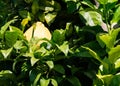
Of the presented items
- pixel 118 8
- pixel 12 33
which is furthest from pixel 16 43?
pixel 118 8

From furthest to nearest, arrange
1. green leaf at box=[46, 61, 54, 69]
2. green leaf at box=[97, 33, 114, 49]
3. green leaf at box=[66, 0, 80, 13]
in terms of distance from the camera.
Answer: green leaf at box=[66, 0, 80, 13] → green leaf at box=[46, 61, 54, 69] → green leaf at box=[97, 33, 114, 49]

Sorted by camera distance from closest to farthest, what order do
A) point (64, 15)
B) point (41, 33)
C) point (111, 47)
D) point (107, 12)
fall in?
point (111, 47)
point (107, 12)
point (41, 33)
point (64, 15)

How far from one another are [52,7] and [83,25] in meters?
0.26

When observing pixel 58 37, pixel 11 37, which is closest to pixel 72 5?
pixel 58 37

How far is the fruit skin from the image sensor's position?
7.04ft

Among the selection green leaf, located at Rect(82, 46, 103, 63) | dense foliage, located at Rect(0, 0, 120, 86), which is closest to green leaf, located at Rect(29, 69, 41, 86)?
dense foliage, located at Rect(0, 0, 120, 86)

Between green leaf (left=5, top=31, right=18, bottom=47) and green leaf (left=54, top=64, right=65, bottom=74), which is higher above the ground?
green leaf (left=5, top=31, right=18, bottom=47)

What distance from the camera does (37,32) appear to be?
7.12ft

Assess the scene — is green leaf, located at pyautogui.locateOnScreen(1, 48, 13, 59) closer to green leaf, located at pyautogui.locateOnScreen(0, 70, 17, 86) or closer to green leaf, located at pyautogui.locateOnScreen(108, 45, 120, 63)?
green leaf, located at pyautogui.locateOnScreen(0, 70, 17, 86)

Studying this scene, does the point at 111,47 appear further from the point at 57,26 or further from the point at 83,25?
the point at 57,26

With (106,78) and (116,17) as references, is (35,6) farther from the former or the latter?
(106,78)

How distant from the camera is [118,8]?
6.57 ft

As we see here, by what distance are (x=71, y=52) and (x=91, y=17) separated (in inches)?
10.4

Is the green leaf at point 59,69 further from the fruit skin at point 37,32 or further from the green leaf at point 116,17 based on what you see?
the green leaf at point 116,17
